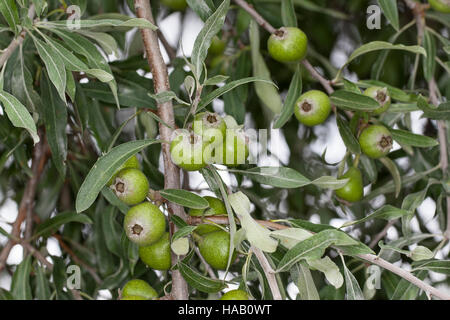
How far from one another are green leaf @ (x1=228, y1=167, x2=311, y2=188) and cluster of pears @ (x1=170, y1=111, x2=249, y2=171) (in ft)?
0.29

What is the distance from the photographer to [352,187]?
5.36 ft

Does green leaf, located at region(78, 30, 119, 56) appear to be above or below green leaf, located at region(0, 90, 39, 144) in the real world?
above

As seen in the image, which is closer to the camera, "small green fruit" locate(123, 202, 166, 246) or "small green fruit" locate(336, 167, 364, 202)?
"small green fruit" locate(123, 202, 166, 246)

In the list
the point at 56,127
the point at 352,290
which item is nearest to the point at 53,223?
the point at 56,127

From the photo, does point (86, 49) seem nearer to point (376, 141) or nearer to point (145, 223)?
point (145, 223)

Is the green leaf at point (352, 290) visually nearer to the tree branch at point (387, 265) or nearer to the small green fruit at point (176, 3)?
the tree branch at point (387, 265)

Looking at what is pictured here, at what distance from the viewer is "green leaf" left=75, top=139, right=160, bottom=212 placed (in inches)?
44.9

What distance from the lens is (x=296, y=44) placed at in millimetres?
1586

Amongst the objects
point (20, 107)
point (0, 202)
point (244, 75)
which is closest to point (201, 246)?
point (20, 107)

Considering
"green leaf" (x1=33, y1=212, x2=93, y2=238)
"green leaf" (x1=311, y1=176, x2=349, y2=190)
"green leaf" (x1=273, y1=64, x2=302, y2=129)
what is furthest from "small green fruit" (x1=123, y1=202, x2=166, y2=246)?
"green leaf" (x1=33, y1=212, x2=93, y2=238)

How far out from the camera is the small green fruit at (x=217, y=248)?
1215 millimetres

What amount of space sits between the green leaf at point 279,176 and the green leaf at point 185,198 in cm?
15

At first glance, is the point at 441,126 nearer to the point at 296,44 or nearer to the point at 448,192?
the point at 448,192

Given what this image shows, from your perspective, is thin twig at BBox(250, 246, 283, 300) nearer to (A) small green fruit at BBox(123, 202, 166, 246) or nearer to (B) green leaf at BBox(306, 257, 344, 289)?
(B) green leaf at BBox(306, 257, 344, 289)
